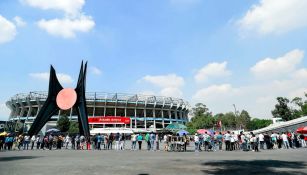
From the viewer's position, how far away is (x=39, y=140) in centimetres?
2522

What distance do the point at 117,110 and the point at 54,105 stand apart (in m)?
50.2

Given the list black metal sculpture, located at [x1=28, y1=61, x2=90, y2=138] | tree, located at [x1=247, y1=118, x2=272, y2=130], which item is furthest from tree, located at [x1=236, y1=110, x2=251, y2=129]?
black metal sculpture, located at [x1=28, y1=61, x2=90, y2=138]

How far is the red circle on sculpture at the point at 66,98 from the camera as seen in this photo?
3362 cm

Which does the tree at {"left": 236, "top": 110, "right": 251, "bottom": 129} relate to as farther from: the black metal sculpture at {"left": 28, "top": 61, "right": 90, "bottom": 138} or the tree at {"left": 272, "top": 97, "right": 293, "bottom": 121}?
the black metal sculpture at {"left": 28, "top": 61, "right": 90, "bottom": 138}

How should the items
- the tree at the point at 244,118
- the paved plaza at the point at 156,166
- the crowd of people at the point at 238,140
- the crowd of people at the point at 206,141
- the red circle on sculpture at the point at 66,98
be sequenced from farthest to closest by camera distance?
1. the tree at the point at 244,118
2. the red circle on sculpture at the point at 66,98
3. the crowd of people at the point at 206,141
4. the crowd of people at the point at 238,140
5. the paved plaza at the point at 156,166

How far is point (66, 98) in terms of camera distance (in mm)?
33906

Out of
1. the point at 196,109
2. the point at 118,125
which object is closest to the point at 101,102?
the point at 118,125

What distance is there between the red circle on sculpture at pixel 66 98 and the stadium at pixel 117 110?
36.8 metres

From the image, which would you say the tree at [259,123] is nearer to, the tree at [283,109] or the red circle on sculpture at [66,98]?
the tree at [283,109]

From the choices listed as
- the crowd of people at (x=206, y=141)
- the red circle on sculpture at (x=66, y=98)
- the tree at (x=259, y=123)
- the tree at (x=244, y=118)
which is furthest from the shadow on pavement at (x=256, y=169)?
the tree at (x=259, y=123)

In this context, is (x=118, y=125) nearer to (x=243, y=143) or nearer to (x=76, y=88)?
(x=76, y=88)

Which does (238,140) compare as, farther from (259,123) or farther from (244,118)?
(259,123)

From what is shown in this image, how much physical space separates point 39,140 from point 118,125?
5197cm

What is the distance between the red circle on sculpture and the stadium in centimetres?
3683
